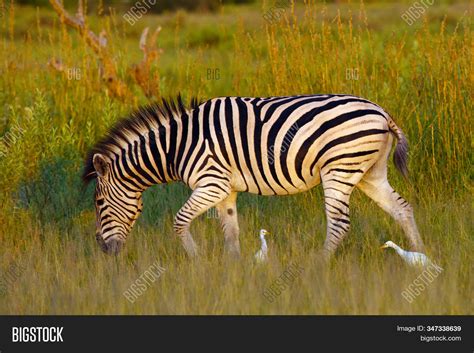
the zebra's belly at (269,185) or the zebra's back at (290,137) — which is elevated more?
the zebra's back at (290,137)

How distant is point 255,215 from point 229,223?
4.05 feet

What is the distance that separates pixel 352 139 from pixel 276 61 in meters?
3.32

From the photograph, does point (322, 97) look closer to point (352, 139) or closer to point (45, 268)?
point (352, 139)

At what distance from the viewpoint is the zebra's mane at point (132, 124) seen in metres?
7.33

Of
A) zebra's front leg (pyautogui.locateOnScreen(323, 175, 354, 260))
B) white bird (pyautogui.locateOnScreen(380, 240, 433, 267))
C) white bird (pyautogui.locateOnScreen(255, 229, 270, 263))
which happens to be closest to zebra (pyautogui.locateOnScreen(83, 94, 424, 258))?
zebra's front leg (pyautogui.locateOnScreen(323, 175, 354, 260))

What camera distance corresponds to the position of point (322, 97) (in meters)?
6.98

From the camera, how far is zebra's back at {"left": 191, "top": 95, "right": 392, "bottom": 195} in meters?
6.71

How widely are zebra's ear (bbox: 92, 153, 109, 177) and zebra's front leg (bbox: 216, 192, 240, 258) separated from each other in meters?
1.08

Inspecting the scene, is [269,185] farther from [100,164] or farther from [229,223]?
[100,164]

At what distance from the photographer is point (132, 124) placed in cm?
740

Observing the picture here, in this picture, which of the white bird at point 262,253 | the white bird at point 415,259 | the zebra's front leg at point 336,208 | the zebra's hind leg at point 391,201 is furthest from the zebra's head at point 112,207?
the white bird at point 415,259

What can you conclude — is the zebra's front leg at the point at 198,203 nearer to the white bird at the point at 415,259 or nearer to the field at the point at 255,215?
the field at the point at 255,215

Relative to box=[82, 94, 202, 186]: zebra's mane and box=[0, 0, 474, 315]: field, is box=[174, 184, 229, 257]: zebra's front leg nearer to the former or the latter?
box=[0, 0, 474, 315]: field

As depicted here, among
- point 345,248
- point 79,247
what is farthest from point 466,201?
point 79,247
